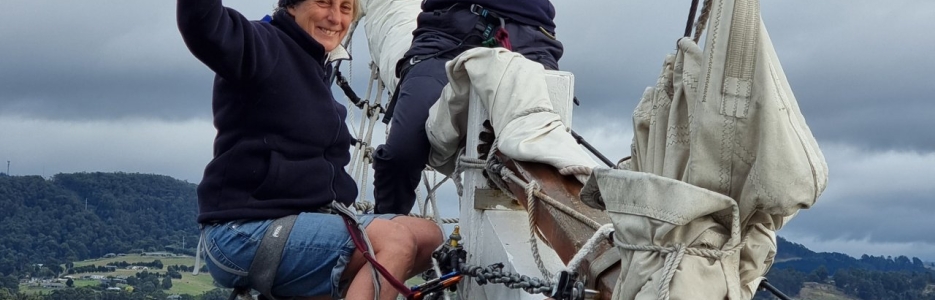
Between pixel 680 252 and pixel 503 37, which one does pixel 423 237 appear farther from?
pixel 680 252

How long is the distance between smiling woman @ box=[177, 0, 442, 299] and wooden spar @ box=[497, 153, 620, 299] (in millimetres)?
507

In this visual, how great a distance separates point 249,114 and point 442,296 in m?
0.85

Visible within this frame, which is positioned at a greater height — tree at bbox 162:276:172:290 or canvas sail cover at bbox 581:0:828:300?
canvas sail cover at bbox 581:0:828:300

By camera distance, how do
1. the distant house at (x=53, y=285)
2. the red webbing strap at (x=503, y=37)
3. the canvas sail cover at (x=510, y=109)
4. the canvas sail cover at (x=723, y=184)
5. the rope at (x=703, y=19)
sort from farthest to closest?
1. the distant house at (x=53, y=285)
2. the red webbing strap at (x=503, y=37)
3. the canvas sail cover at (x=510, y=109)
4. the rope at (x=703, y=19)
5. the canvas sail cover at (x=723, y=184)

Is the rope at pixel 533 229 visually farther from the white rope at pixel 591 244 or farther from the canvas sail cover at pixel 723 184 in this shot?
the canvas sail cover at pixel 723 184

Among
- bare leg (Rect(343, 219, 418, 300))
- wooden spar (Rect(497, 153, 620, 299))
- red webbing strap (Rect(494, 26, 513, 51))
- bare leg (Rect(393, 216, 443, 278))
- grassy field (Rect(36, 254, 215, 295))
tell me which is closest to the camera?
wooden spar (Rect(497, 153, 620, 299))

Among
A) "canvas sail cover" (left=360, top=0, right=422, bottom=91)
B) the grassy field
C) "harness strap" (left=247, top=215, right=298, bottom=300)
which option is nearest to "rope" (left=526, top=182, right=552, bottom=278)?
"harness strap" (left=247, top=215, right=298, bottom=300)

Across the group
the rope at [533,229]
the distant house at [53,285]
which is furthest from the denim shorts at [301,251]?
the distant house at [53,285]

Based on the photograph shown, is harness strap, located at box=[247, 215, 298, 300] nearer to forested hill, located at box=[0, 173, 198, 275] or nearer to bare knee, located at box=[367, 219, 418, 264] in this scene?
bare knee, located at box=[367, 219, 418, 264]

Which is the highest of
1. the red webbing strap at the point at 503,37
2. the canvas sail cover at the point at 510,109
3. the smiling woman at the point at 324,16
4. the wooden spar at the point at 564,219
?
the red webbing strap at the point at 503,37

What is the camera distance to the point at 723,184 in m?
3.12

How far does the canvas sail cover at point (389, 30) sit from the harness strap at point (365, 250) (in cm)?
256

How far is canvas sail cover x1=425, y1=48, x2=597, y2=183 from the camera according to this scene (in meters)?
4.54

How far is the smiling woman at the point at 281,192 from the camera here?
4688 mm
